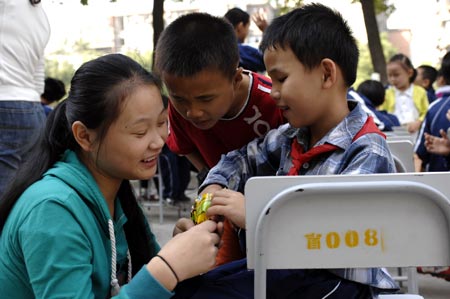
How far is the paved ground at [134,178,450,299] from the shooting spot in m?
4.86

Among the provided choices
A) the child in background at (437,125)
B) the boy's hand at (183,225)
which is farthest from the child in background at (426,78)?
the boy's hand at (183,225)

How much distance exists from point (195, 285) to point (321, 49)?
0.82 metres

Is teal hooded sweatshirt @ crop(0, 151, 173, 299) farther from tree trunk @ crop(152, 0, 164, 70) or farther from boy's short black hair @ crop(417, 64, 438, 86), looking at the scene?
boy's short black hair @ crop(417, 64, 438, 86)

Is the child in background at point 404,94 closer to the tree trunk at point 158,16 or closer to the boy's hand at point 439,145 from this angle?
the tree trunk at point 158,16

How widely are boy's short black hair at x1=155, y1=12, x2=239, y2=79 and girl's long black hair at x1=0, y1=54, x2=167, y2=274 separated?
1.13 feet

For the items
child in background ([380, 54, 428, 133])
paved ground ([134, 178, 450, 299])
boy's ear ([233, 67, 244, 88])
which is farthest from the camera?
child in background ([380, 54, 428, 133])

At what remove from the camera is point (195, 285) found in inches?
80.6

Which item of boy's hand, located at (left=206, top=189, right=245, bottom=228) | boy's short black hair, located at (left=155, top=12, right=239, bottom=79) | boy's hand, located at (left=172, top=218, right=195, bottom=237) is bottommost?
boy's hand, located at (left=172, top=218, right=195, bottom=237)

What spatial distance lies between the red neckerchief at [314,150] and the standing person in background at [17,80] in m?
1.44

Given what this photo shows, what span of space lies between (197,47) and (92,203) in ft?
2.63

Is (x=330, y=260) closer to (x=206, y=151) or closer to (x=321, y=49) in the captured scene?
(x=321, y=49)

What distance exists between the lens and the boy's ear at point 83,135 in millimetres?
2021

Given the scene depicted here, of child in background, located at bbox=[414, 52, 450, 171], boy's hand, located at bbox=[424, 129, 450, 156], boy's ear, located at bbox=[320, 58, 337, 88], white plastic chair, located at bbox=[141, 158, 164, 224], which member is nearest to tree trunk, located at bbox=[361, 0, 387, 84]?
white plastic chair, located at bbox=[141, 158, 164, 224]

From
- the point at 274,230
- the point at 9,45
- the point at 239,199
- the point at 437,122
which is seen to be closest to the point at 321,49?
the point at 239,199
